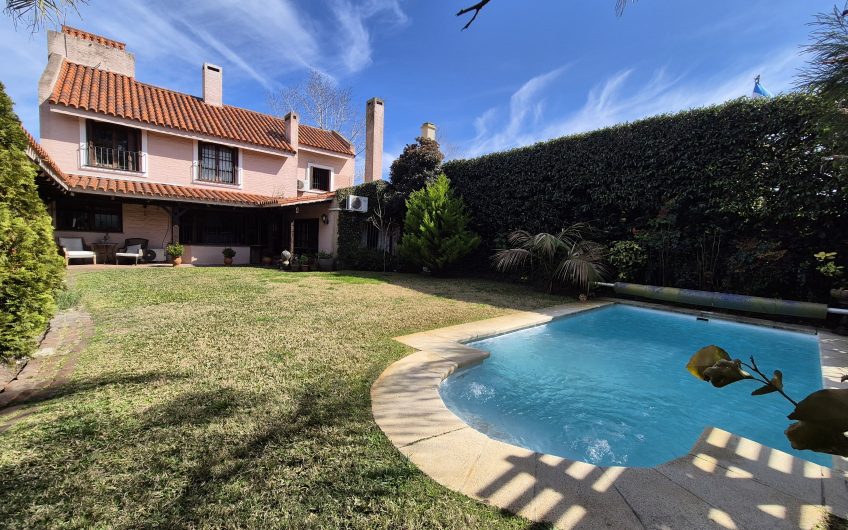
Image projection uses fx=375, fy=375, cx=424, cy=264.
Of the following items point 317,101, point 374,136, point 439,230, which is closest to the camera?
point 439,230

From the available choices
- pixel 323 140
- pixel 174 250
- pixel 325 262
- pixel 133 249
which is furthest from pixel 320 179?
pixel 133 249

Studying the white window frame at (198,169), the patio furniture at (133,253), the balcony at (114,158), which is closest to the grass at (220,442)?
the patio furniture at (133,253)

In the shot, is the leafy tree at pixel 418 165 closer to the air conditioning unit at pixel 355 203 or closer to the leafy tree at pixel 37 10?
the air conditioning unit at pixel 355 203

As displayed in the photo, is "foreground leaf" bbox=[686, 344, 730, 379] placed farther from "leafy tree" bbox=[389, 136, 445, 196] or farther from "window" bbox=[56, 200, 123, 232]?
"window" bbox=[56, 200, 123, 232]

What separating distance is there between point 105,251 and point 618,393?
17.4m

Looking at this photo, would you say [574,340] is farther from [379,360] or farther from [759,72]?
[759,72]

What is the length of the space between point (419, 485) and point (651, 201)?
33.3 ft

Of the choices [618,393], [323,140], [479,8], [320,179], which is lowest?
[618,393]

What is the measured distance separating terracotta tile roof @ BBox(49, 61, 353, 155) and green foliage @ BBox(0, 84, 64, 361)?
13.8 m

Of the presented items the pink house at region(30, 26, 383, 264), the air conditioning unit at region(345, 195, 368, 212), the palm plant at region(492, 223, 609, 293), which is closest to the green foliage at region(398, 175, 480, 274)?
the palm plant at region(492, 223, 609, 293)

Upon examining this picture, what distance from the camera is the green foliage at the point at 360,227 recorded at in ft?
50.9

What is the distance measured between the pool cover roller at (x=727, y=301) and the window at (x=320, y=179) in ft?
55.8

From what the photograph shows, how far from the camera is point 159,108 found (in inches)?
645

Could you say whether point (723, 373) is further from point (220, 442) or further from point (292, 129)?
point (292, 129)
